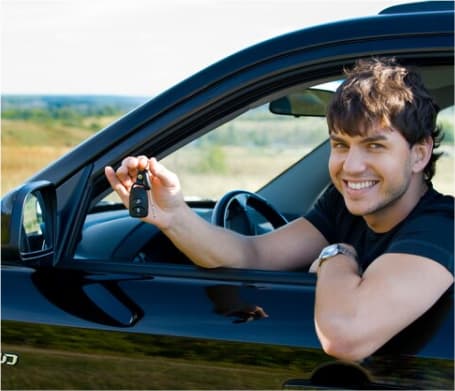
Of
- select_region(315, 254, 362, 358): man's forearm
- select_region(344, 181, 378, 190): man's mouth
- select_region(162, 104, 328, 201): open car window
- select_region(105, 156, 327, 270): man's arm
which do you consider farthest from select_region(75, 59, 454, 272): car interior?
select_region(162, 104, 328, 201): open car window

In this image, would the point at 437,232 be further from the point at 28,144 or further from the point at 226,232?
the point at 28,144

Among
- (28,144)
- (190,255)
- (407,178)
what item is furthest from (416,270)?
(28,144)

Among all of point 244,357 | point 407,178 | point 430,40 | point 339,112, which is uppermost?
point 430,40

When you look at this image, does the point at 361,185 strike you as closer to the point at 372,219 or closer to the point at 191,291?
the point at 372,219

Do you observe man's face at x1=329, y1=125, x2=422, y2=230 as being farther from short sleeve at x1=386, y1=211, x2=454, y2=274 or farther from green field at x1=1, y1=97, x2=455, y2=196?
green field at x1=1, y1=97, x2=455, y2=196

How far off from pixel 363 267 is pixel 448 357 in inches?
14.8

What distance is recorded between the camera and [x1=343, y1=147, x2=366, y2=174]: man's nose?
2223 millimetres

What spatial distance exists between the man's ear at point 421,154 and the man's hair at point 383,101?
12mm

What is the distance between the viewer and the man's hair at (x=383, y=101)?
7.27 ft

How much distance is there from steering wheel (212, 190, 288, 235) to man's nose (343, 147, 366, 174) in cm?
79

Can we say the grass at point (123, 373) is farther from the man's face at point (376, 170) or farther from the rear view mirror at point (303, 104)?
the rear view mirror at point (303, 104)

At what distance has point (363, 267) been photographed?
229 centimetres

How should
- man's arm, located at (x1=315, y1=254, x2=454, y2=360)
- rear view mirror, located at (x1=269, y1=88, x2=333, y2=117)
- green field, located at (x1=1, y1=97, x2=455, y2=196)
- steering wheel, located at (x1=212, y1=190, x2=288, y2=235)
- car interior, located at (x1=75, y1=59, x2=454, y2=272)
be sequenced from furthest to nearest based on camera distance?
green field, located at (x1=1, y1=97, x2=455, y2=196), steering wheel, located at (x1=212, y1=190, x2=288, y2=235), rear view mirror, located at (x1=269, y1=88, x2=333, y2=117), car interior, located at (x1=75, y1=59, x2=454, y2=272), man's arm, located at (x1=315, y1=254, x2=454, y2=360)

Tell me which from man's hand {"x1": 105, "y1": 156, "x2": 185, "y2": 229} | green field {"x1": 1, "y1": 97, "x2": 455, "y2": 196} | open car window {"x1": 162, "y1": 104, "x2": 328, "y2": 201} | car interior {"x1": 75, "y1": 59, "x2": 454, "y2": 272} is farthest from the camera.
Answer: green field {"x1": 1, "y1": 97, "x2": 455, "y2": 196}
